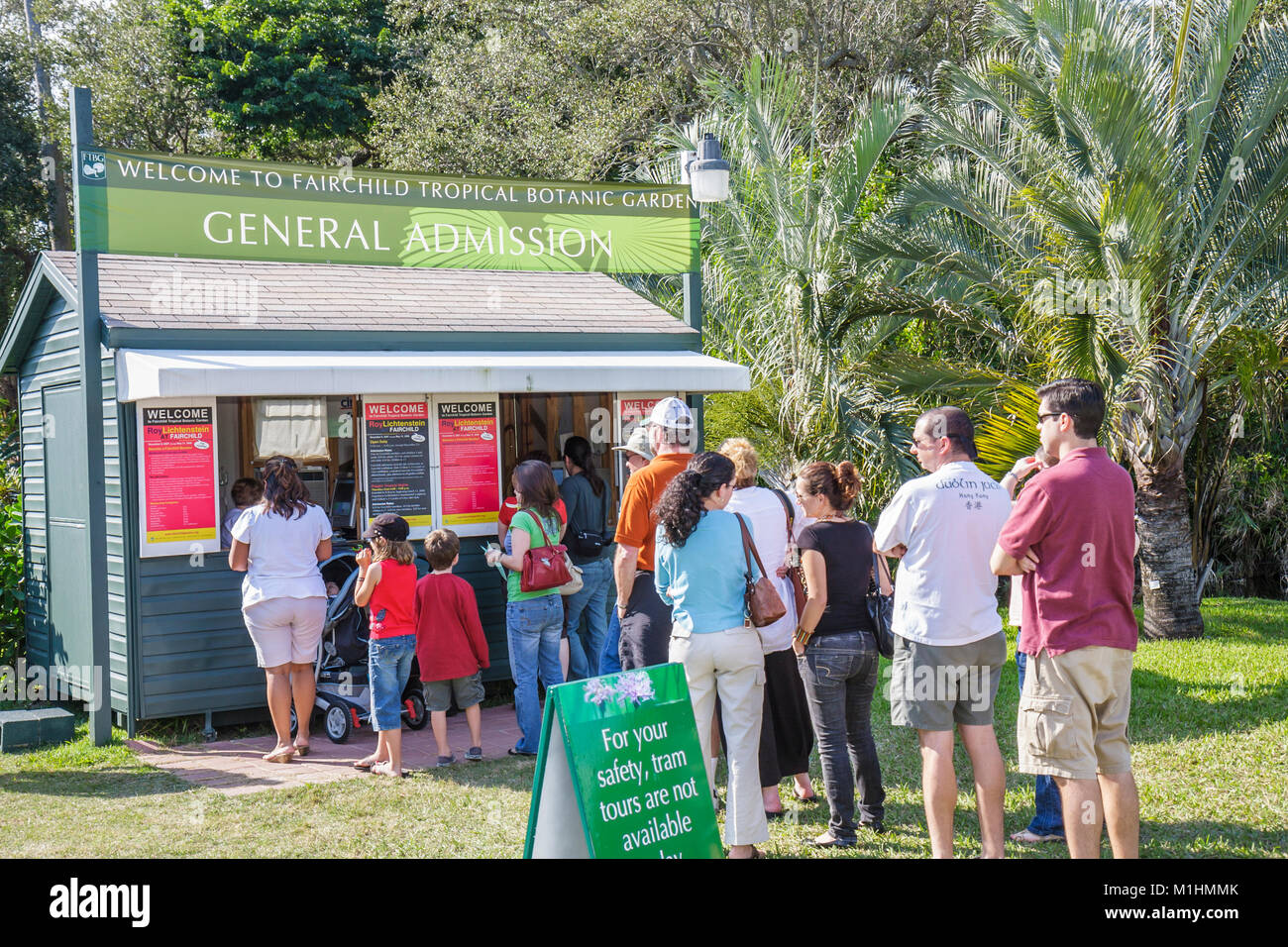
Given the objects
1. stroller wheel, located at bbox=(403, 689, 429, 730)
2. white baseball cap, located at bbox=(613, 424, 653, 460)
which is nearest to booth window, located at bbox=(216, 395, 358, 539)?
stroller wheel, located at bbox=(403, 689, 429, 730)

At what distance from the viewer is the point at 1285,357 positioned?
10828mm

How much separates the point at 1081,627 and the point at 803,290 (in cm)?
826

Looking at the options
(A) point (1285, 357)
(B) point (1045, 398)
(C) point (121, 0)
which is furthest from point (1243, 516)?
(C) point (121, 0)

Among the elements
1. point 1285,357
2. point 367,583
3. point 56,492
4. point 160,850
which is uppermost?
point 1285,357

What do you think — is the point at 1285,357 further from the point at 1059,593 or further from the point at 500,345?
the point at 1059,593

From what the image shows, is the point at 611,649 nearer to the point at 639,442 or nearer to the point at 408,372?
the point at 639,442

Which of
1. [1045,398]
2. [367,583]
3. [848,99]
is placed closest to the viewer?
[1045,398]

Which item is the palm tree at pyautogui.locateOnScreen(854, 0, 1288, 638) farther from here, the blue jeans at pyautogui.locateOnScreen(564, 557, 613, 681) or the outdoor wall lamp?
the blue jeans at pyautogui.locateOnScreen(564, 557, 613, 681)

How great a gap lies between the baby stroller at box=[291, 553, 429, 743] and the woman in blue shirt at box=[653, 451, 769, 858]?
3.67 metres

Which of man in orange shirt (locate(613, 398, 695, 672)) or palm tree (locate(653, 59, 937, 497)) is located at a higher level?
palm tree (locate(653, 59, 937, 497))

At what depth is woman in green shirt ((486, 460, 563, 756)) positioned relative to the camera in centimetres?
735

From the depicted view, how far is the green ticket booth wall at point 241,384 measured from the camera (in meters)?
8.03
